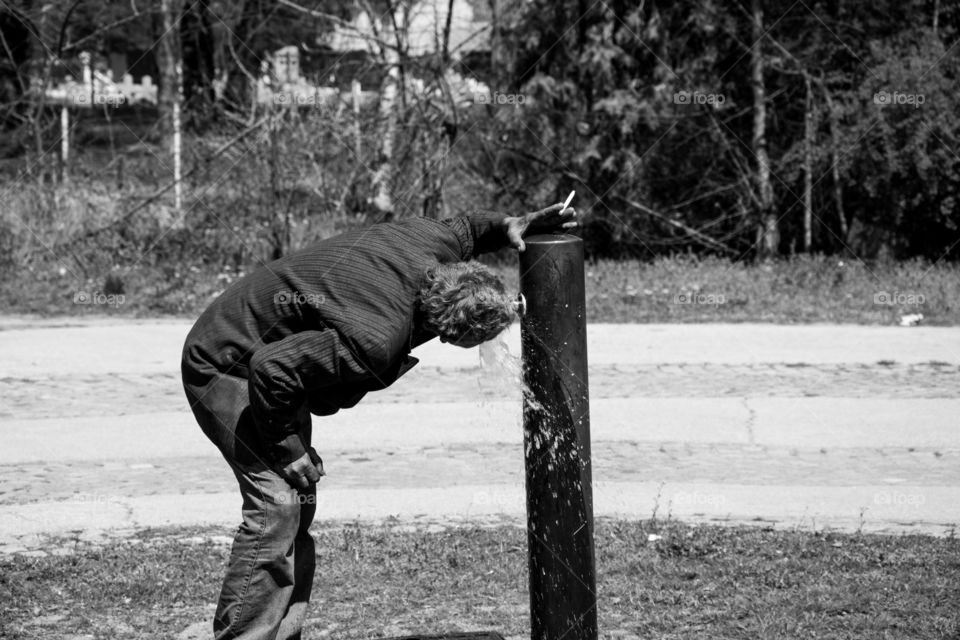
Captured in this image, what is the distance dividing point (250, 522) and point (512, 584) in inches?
62.1

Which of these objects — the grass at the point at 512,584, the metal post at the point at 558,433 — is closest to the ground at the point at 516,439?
the grass at the point at 512,584

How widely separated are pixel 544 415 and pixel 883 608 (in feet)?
5.44

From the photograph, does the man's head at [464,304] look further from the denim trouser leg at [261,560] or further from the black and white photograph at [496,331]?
the denim trouser leg at [261,560]

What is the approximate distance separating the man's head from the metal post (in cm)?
19

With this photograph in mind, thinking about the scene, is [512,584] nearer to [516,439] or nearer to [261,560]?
[261,560]

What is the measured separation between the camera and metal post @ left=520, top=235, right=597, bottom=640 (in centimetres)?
363

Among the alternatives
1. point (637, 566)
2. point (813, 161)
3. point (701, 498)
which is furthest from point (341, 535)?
point (813, 161)

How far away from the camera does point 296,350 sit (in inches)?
129

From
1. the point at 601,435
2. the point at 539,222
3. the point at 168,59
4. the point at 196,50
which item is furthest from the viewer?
the point at 196,50

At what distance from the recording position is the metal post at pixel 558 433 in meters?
3.63

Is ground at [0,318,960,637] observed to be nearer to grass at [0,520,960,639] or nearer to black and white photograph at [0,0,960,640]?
black and white photograph at [0,0,960,640]

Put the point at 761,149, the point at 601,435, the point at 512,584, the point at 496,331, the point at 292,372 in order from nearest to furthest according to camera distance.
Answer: the point at 292,372 → the point at 496,331 → the point at 512,584 → the point at 601,435 → the point at 761,149

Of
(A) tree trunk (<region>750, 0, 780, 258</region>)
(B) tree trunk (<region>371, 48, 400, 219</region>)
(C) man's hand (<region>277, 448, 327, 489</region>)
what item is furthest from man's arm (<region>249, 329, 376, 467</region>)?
(A) tree trunk (<region>750, 0, 780, 258</region>)

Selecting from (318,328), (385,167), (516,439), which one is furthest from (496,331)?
(385,167)
